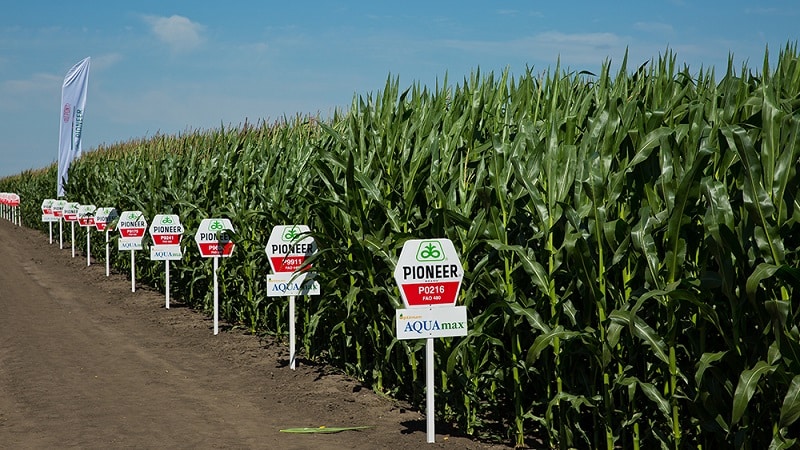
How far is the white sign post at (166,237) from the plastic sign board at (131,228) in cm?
269

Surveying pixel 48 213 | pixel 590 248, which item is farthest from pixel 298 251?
pixel 48 213

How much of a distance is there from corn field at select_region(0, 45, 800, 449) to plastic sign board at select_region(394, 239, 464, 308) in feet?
0.65

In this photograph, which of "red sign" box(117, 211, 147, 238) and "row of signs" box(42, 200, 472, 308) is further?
"red sign" box(117, 211, 147, 238)

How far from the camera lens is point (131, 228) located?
17000 millimetres

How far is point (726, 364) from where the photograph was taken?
5254 millimetres

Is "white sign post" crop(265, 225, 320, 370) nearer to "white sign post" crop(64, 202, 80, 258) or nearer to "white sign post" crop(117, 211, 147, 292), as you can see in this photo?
"white sign post" crop(117, 211, 147, 292)

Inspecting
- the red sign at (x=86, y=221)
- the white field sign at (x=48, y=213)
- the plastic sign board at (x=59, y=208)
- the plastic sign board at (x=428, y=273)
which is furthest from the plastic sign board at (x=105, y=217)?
the plastic sign board at (x=428, y=273)

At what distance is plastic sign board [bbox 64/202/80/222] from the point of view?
994 inches

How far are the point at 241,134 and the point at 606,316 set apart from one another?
1138cm

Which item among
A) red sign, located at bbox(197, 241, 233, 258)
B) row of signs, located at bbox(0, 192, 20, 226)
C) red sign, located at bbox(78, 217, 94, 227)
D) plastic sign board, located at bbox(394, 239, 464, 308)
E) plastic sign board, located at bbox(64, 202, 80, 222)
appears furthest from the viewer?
row of signs, located at bbox(0, 192, 20, 226)

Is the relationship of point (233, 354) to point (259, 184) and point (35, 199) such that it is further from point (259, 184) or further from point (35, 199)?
point (35, 199)

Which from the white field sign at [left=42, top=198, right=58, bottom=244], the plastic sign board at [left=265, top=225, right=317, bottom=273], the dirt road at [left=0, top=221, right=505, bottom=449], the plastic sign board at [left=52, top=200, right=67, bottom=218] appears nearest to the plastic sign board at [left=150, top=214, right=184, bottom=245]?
the dirt road at [left=0, top=221, right=505, bottom=449]

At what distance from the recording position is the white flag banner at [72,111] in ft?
103

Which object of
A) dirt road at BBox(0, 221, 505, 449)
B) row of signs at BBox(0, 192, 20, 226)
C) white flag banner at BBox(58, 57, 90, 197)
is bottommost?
dirt road at BBox(0, 221, 505, 449)
